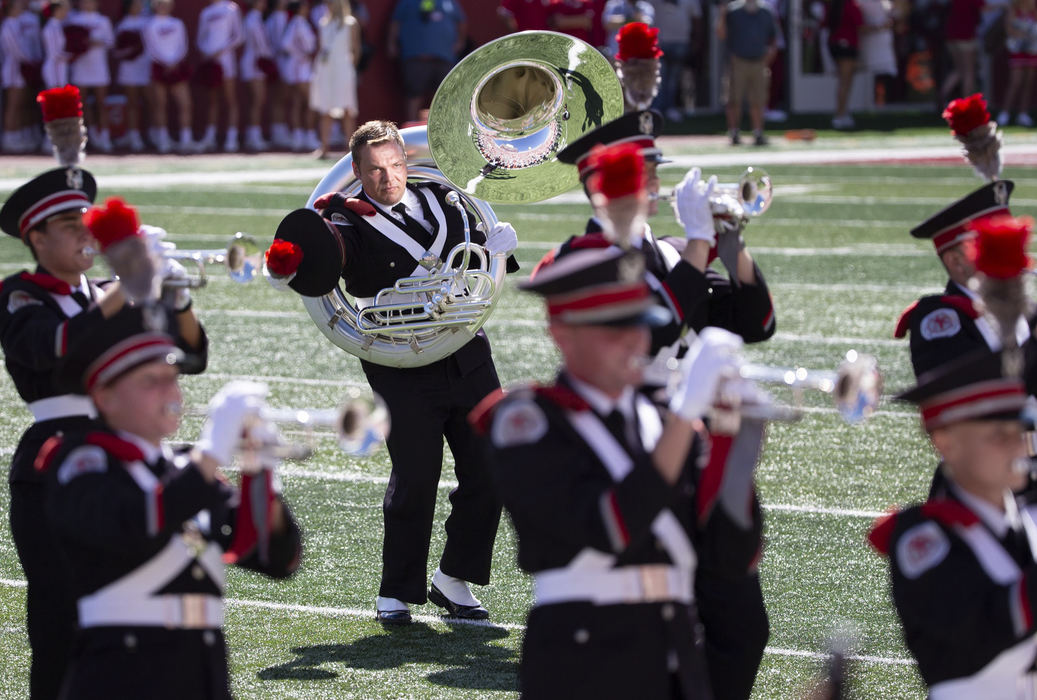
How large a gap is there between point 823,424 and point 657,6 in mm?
18150

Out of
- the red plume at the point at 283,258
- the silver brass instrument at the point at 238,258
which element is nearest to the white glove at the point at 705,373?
the silver brass instrument at the point at 238,258

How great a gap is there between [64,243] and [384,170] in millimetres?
1647

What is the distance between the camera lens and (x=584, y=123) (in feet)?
21.2

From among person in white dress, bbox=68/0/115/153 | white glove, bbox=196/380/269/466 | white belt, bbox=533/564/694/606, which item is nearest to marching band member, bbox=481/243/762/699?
white belt, bbox=533/564/694/606

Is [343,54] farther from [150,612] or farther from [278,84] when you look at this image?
[150,612]

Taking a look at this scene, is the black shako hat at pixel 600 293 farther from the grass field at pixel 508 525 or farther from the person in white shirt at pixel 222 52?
the person in white shirt at pixel 222 52

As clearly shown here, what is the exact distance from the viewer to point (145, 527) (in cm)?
368

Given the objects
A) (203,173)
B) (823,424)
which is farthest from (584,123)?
(203,173)

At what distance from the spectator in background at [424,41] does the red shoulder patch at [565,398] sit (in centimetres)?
2132

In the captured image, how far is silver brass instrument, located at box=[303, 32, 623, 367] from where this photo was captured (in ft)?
21.0

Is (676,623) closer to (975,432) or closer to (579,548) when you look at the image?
(579,548)

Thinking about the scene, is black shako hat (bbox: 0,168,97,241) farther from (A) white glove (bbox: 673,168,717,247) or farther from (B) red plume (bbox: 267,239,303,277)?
(A) white glove (bbox: 673,168,717,247)

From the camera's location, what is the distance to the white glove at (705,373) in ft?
10.9

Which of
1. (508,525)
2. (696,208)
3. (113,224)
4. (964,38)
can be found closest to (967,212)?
(696,208)
